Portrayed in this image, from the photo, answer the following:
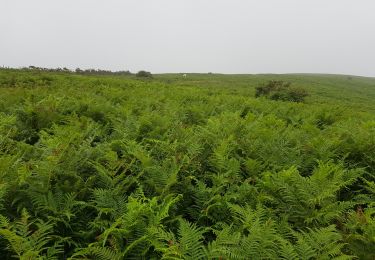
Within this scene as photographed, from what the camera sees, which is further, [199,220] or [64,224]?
[199,220]

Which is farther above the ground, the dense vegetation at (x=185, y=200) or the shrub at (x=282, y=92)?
the dense vegetation at (x=185, y=200)

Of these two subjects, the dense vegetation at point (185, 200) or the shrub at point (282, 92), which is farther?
the shrub at point (282, 92)

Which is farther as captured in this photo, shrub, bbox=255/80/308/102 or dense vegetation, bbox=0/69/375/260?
shrub, bbox=255/80/308/102

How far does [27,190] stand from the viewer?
385cm

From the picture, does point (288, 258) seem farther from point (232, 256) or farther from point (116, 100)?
point (116, 100)

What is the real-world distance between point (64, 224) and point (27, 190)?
22.4 inches

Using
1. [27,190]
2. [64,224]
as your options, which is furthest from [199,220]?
[27,190]

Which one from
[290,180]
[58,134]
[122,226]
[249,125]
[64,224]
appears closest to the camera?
[122,226]

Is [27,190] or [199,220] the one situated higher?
[27,190]

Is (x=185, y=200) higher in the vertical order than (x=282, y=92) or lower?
higher

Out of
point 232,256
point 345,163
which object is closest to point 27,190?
point 232,256

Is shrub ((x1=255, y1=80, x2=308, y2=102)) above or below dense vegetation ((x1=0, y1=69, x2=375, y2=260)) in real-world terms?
below

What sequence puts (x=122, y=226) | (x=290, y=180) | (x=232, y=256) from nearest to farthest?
(x=232, y=256)
(x=122, y=226)
(x=290, y=180)

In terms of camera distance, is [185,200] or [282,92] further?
[282,92]
